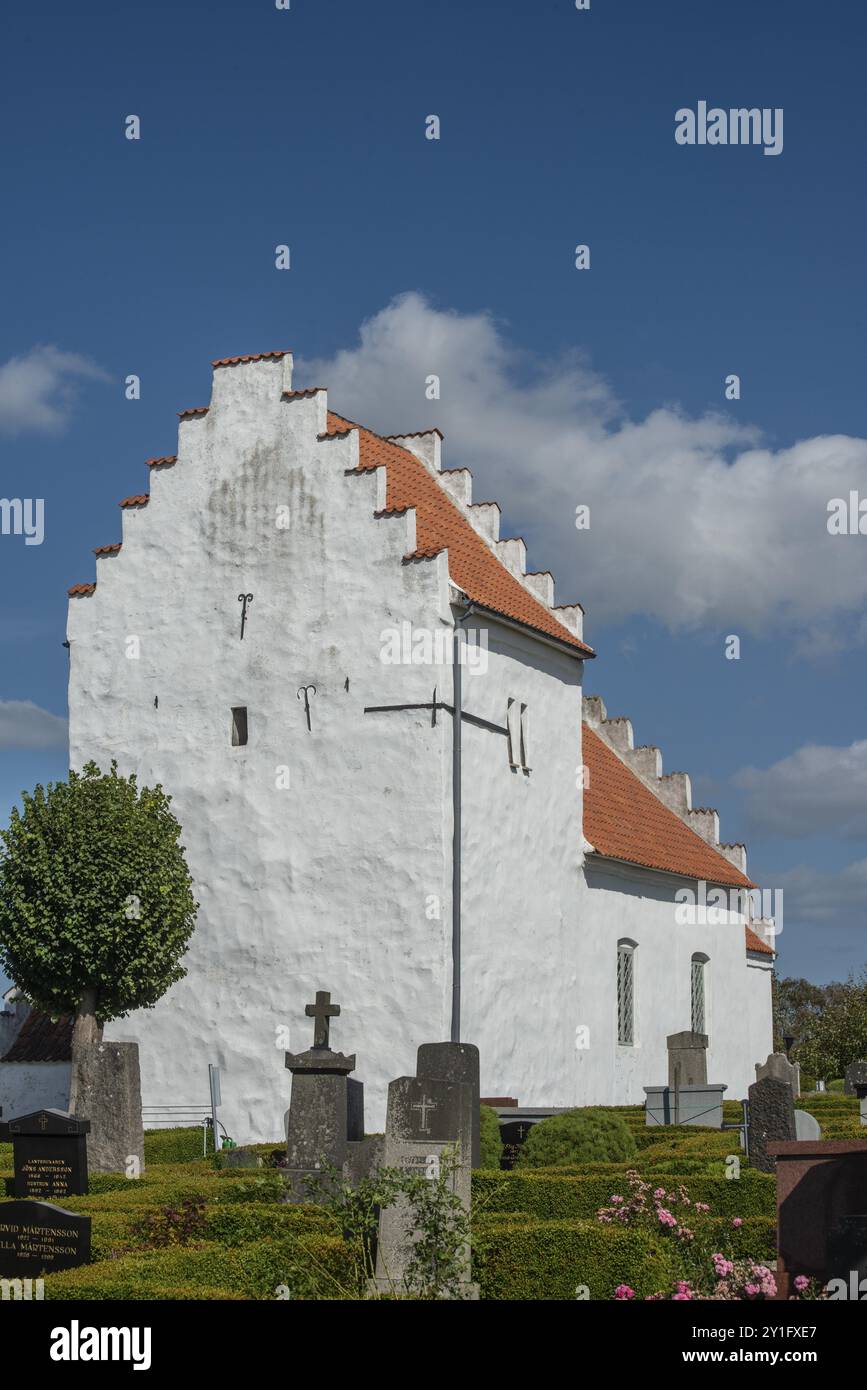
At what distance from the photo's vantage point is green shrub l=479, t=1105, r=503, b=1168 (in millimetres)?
20156

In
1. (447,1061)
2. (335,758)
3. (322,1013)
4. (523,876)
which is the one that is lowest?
(447,1061)

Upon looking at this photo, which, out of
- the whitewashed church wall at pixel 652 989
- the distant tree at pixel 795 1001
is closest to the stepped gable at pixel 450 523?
the whitewashed church wall at pixel 652 989

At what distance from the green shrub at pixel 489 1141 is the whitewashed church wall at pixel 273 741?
4.92 m

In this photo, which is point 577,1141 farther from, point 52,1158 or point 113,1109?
point 52,1158

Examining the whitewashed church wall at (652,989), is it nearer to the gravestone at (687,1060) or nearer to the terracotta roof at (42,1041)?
the gravestone at (687,1060)

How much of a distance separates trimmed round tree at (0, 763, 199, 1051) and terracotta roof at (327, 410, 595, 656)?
6863 millimetres

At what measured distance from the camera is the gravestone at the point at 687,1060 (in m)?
28.2

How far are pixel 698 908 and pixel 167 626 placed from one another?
48.9ft

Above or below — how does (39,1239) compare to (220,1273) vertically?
above

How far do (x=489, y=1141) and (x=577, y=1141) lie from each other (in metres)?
1.23

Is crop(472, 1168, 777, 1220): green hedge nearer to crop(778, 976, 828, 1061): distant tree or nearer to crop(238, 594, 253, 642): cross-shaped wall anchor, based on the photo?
crop(238, 594, 253, 642): cross-shaped wall anchor

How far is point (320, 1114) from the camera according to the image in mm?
19297

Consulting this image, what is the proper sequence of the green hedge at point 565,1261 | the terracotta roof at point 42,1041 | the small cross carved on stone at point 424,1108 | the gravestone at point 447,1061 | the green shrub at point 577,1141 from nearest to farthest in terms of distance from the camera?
the green hedge at point 565,1261 → the small cross carved on stone at point 424,1108 → the green shrub at point 577,1141 → the gravestone at point 447,1061 → the terracotta roof at point 42,1041

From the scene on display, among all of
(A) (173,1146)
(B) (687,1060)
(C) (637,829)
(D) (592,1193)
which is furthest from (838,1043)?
(D) (592,1193)
